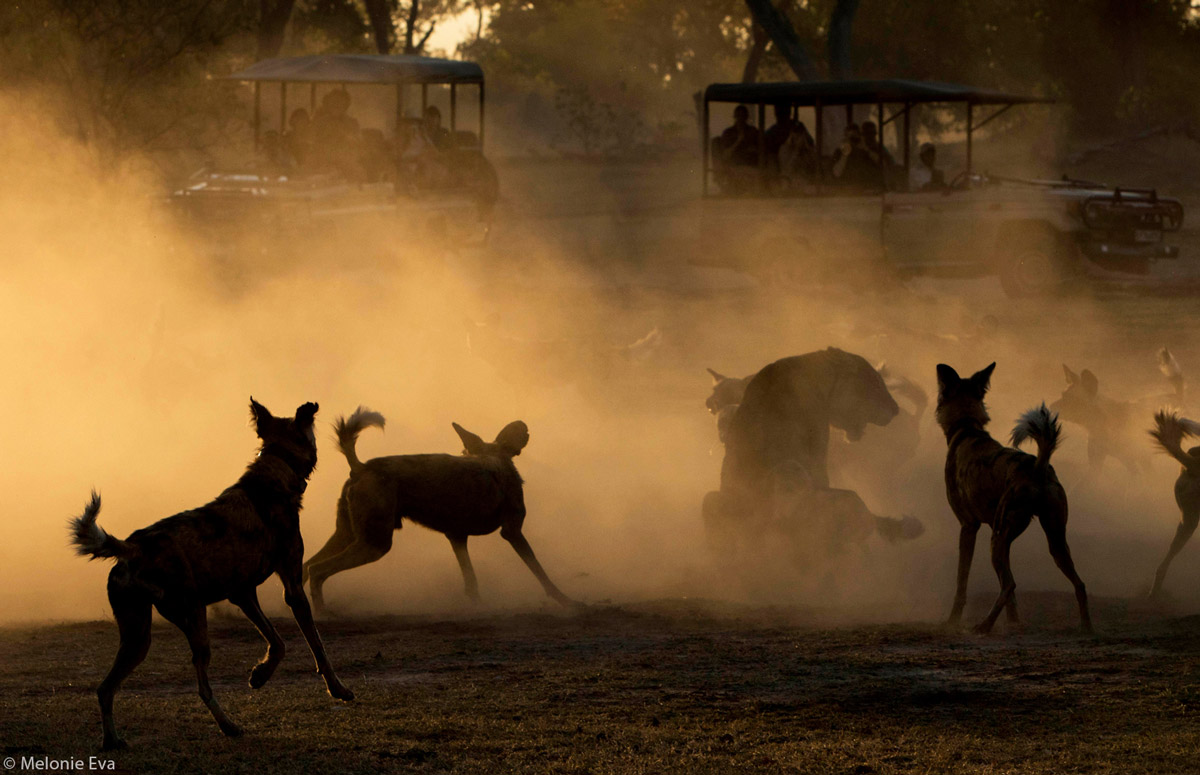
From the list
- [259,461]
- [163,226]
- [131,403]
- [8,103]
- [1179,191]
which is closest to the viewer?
[259,461]

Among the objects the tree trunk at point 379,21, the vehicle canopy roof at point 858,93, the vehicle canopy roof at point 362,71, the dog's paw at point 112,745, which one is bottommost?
the dog's paw at point 112,745

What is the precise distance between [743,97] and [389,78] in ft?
19.0

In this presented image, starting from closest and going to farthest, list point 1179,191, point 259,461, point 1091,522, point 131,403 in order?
point 259,461 → point 1091,522 → point 131,403 → point 1179,191

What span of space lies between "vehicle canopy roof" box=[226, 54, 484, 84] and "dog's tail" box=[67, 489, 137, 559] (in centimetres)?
1883

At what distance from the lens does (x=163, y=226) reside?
20828 millimetres

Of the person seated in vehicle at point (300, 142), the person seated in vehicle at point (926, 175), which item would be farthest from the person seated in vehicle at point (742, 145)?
the person seated in vehicle at point (300, 142)

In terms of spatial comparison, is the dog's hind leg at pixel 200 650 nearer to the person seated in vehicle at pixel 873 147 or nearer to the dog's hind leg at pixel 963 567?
the dog's hind leg at pixel 963 567

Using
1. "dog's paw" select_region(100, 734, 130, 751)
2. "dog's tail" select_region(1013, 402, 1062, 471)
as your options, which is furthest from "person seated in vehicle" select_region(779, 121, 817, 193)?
"dog's paw" select_region(100, 734, 130, 751)

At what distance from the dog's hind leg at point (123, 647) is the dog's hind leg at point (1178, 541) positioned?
596 cm

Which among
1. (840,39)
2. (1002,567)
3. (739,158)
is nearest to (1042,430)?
(1002,567)

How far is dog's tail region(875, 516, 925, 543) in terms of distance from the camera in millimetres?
9484

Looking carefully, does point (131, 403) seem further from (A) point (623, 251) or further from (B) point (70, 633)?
(A) point (623, 251)

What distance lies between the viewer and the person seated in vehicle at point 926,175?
74.1 feet

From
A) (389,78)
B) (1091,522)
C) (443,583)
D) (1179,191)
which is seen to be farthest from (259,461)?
(1179,191)
